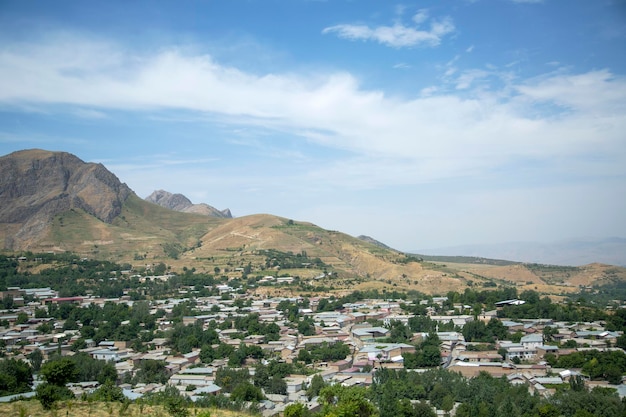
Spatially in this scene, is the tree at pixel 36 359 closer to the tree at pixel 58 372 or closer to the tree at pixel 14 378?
the tree at pixel 14 378

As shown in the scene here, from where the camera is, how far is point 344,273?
8144 centimetres

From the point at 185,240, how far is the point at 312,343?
75196 millimetres

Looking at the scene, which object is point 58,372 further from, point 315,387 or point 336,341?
point 336,341

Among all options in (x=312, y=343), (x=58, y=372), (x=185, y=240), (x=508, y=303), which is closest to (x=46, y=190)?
(x=185, y=240)

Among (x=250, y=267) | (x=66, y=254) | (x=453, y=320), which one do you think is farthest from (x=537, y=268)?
(x=66, y=254)

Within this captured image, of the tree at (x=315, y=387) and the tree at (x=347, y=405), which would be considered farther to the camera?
the tree at (x=315, y=387)

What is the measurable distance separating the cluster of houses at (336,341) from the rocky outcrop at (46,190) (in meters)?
53.8

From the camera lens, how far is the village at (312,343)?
1233 inches

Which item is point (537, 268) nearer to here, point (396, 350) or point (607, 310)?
point (607, 310)

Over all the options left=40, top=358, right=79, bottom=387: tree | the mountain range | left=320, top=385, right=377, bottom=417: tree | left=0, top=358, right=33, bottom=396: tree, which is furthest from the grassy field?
the mountain range

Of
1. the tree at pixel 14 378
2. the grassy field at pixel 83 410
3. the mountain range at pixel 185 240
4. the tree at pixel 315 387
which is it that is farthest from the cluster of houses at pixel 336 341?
the mountain range at pixel 185 240

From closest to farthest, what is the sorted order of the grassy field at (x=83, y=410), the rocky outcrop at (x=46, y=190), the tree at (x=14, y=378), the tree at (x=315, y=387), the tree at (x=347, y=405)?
the grassy field at (x=83, y=410) → the tree at (x=347, y=405) → the tree at (x=14, y=378) → the tree at (x=315, y=387) → the rocky outcrop at (x=46, y=190)

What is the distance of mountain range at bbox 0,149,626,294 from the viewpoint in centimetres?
8162

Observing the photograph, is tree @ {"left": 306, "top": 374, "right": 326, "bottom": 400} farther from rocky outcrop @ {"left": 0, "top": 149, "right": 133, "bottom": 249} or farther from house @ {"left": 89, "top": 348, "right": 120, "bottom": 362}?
rocky outcrop @ {"left": 0, "top": 149, "right": 133, "bottom": 249}
